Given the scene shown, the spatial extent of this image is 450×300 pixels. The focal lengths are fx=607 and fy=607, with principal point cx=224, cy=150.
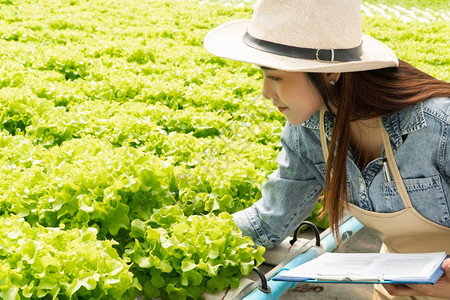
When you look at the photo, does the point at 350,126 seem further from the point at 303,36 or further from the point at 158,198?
the point at 158,198

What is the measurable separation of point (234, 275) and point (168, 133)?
2.39 m

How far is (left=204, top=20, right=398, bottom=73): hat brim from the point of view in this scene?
7.76ft

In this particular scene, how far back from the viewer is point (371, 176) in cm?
281

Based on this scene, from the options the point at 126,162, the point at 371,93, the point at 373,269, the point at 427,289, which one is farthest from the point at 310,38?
the point at 126,162

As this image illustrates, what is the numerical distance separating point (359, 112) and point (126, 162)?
1.55m

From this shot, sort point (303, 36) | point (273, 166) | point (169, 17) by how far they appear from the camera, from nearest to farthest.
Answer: point (303, 36) → point (273, 166) → point (169, 17)

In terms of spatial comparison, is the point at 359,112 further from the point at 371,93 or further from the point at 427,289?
the point at 427,289

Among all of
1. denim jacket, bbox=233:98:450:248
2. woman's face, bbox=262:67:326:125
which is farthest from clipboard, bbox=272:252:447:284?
woman's face, bbox=262:67:326:125

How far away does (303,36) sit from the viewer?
95.6 inches

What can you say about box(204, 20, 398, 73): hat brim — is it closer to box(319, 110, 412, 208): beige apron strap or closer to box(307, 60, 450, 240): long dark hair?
box(307, 60, 450, 240): long dark hair

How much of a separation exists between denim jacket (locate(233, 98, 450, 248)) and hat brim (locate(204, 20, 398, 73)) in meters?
0.28

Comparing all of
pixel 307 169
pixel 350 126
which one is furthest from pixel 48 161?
pixel 350 126

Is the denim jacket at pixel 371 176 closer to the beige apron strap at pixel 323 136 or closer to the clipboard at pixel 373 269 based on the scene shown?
the beige apron strap at pixel 323 136

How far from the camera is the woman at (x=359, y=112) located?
243 cm
